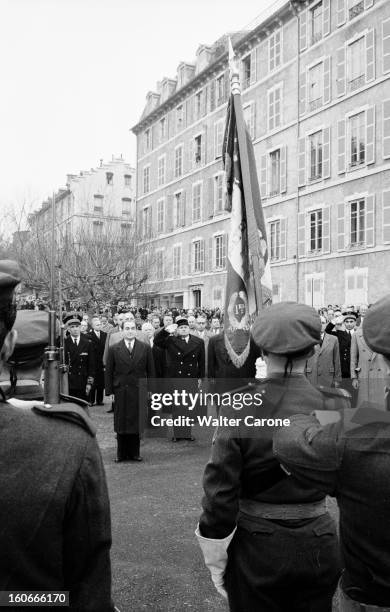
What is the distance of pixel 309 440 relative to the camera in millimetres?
1641

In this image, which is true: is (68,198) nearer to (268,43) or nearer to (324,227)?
(268,43)

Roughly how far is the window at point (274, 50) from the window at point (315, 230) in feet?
26.3

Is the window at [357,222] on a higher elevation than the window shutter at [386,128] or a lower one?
lower

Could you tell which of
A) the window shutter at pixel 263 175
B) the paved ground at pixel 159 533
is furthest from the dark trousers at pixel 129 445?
Answer: the window shutter at pixel 263 175

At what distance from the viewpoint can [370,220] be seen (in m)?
22.8

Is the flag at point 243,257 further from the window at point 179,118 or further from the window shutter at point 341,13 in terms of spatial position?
the window at point 179,118

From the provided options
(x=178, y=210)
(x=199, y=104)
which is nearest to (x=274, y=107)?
(x=199, y=104)

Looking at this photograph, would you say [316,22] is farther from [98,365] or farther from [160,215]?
[98,365]

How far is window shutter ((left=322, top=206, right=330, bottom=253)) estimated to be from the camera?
24.9 m

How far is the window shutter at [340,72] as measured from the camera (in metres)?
24.1

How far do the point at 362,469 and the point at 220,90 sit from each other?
34.1 metres

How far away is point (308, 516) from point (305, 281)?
24223 mm

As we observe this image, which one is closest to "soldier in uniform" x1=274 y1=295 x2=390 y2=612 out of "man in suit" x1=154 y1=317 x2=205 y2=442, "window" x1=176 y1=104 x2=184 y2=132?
"man in suit" x1=154 y1=317 x2=205 y2=442

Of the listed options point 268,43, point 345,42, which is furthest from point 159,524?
point 268,43
